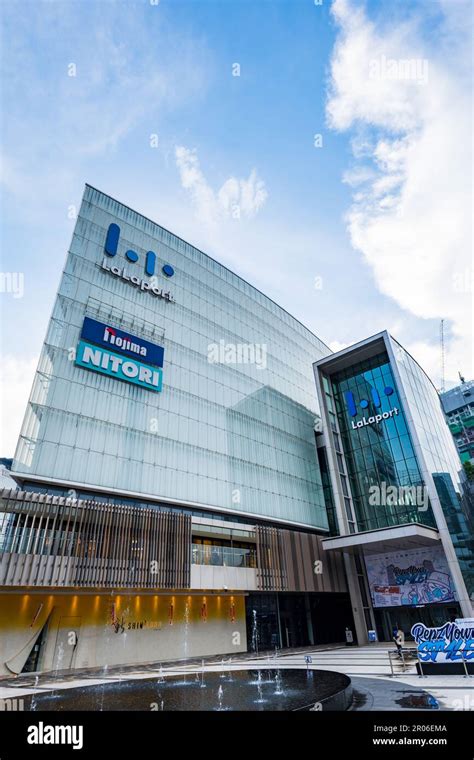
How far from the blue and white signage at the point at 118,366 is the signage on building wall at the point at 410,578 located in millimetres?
23372

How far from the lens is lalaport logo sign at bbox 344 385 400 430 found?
36.7 m

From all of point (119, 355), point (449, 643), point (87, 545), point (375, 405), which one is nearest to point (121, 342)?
point (119, 355)

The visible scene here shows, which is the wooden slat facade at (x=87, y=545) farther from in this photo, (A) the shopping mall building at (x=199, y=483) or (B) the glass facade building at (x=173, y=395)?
(B) the glass facade building at (x=173, y=395)

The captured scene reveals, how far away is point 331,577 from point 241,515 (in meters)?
9.44

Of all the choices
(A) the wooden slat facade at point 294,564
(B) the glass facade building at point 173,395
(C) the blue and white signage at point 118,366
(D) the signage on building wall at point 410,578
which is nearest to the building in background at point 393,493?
(D) the signage on building wall at point 410,578

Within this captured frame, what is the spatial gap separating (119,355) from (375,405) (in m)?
23.5

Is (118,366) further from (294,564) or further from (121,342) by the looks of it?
(294,564)

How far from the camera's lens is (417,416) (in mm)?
35875

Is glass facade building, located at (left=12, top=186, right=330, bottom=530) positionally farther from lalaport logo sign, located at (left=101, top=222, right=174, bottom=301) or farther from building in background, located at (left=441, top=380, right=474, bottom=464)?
building in background, located at (left=441, top=380, right=474, bottom=464)

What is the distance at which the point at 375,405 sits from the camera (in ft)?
125

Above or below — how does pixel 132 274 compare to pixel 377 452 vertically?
above

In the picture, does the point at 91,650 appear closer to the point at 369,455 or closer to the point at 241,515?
the point at 241,515

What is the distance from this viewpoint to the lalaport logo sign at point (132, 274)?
31828 mm

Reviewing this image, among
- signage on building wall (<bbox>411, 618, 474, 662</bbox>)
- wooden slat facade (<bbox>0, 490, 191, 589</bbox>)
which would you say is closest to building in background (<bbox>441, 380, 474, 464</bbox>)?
wooden slat facade (<bbox>0, 490, 191, 589</bbox>)
